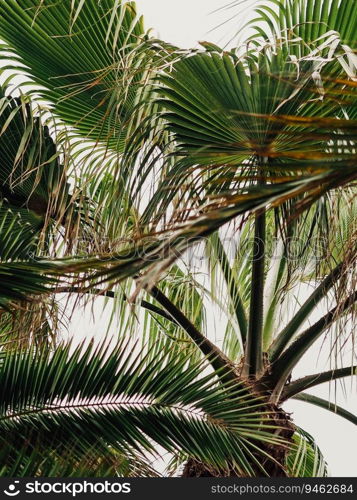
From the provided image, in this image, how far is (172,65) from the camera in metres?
1.90

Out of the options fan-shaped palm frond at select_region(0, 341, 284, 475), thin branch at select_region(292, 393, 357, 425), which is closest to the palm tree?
fan-shaped palm frond at select_region(0, 341, 284, 475)

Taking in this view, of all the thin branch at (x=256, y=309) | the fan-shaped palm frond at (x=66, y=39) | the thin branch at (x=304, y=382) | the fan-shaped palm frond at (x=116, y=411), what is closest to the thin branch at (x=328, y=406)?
the thin branch at (x=304, y=382)

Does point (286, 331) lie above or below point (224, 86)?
below

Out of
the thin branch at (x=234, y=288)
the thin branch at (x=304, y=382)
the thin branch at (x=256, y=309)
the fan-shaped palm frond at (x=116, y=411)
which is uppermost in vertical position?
the thin branch at (x=234, y=288)

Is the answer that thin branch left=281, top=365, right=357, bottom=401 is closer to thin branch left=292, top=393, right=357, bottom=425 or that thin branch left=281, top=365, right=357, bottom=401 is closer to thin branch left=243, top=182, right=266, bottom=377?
thin branch left=243, top=182, right=266, bottom=377

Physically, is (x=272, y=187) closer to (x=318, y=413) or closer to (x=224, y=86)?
(x=224, y=86)

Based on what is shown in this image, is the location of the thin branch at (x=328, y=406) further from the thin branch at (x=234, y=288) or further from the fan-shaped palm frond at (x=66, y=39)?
the fan-shaped palm frond at (x=66, y=39)

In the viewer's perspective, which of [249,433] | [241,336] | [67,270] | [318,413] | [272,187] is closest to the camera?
[272,187]

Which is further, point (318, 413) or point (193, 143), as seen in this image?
point (318, 413)

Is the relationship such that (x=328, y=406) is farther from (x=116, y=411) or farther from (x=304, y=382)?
(x=116, y=411)

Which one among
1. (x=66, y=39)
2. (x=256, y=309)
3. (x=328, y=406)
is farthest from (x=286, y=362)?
(x=66, y=39)

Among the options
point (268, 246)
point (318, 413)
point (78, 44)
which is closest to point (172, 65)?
point (78, 44)

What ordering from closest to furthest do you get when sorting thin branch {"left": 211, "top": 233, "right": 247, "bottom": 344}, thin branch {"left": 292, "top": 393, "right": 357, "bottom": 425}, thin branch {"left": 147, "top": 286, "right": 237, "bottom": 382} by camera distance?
1. thin branch {"left": 147, "top": 286, "right": 237, "bottom": 382}
2. thin branch {"left": 211, "top": 233, "right": 247, "bottom": 344}
3. thin branch {"left": 292, "top": 393, "right": 357, "bottom": 425}

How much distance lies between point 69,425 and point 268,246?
1448 millimetres
